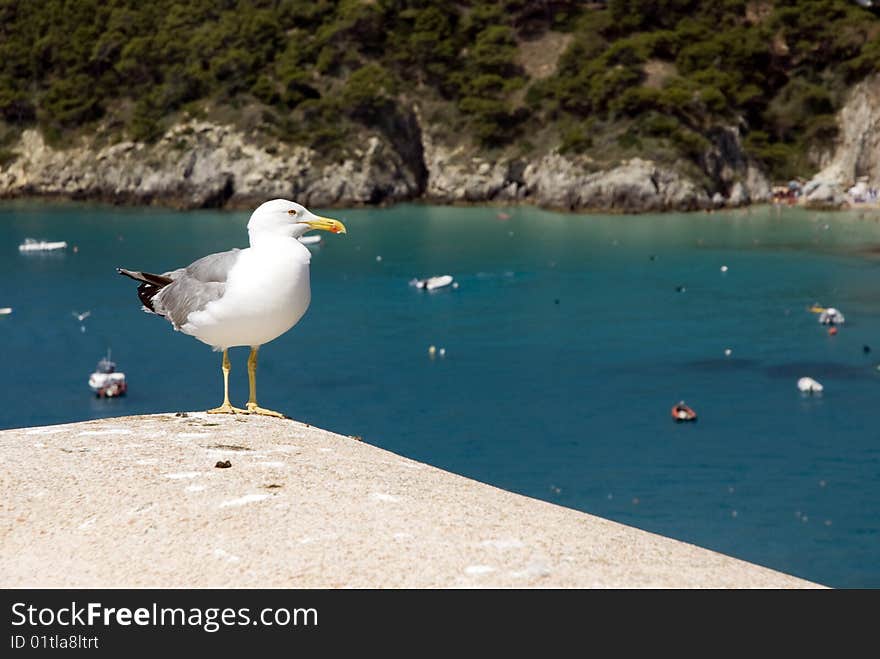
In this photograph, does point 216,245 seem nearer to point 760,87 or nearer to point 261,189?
point 261,189

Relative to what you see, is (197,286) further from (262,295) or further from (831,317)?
(831,317)

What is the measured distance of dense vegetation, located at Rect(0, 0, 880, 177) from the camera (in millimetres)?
112938

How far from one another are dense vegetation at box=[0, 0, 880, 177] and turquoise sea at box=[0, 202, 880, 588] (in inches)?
1018

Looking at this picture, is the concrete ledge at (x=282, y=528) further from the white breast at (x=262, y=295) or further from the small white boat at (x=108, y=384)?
the small white boat at (x=108, y=384)

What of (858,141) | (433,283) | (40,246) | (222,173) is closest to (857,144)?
(858,141)

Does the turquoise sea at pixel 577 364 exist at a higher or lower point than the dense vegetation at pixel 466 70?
lower

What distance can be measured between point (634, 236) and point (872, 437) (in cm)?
5259

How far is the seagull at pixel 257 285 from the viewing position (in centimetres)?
1220

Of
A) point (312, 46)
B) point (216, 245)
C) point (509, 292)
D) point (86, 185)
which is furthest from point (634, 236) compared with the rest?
point (86, 185)

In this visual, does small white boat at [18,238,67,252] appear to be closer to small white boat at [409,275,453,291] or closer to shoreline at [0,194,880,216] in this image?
shoreline at [0,194,880,216]

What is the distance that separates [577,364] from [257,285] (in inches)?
1492

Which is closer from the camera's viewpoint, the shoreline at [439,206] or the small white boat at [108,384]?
the small white boat at [108,384]

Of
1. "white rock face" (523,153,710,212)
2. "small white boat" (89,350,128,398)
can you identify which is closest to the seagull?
"small white boat" (89,350,128,398)

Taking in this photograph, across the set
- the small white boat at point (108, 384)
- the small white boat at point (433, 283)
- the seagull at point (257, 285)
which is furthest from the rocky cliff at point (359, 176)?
the seagull at point (257, 285)
